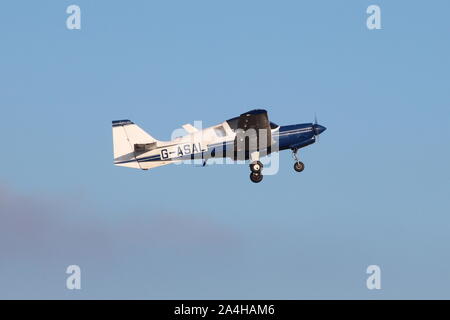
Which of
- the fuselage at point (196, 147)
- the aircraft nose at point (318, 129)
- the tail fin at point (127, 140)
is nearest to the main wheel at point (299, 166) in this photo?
the aircraft nose at point (318, 129)

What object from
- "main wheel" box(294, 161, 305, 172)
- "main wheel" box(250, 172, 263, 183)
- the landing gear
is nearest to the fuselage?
the landing gear

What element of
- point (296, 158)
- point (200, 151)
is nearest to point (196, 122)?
point (200, 151)

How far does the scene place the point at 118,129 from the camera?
39656 millimetres

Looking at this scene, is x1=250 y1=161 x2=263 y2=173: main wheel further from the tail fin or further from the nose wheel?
the tail fin

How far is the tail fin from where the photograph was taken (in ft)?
129

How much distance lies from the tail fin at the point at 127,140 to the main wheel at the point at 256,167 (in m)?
3.88

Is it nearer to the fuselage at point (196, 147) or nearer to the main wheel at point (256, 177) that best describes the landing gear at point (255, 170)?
the main wheel at point (256, 177)

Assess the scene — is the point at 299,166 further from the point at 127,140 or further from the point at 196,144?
the point at 127,140
